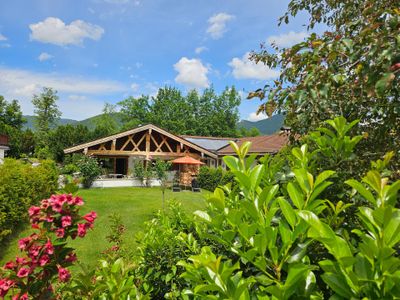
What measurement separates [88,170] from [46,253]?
20929 mm

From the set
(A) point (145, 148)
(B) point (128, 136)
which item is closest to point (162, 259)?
(B) point (128, 136)

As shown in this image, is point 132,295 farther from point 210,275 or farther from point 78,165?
point 78,165

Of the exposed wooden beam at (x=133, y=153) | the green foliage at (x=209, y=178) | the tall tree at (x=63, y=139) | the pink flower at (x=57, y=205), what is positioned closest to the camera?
the pink flower at (x=57, y=205)

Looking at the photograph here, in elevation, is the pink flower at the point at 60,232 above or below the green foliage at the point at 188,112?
below

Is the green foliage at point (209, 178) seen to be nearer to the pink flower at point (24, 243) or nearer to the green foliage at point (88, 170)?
the green foliage at point (88, 170)

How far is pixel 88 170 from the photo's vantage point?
22078 millimetres

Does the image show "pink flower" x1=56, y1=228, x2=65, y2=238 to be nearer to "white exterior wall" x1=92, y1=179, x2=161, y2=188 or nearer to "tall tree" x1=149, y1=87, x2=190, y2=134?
"white exterior wall" x1=92, y1=179, x2=161, y2=188

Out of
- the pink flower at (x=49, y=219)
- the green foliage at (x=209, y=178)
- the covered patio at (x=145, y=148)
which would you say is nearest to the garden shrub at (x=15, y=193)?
the pink flower at (x=49, y=219)

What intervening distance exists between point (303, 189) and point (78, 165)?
903 inches

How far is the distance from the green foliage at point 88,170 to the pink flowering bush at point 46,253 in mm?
20707

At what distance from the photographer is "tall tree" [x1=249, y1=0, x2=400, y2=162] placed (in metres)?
2.02

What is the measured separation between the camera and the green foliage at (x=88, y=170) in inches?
869

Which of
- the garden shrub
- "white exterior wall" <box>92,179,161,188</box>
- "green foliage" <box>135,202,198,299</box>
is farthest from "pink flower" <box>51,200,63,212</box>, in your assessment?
"white exterior wall" <box>92,179,161,188</box>

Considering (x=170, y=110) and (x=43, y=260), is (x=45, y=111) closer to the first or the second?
(x=170, y=110)
